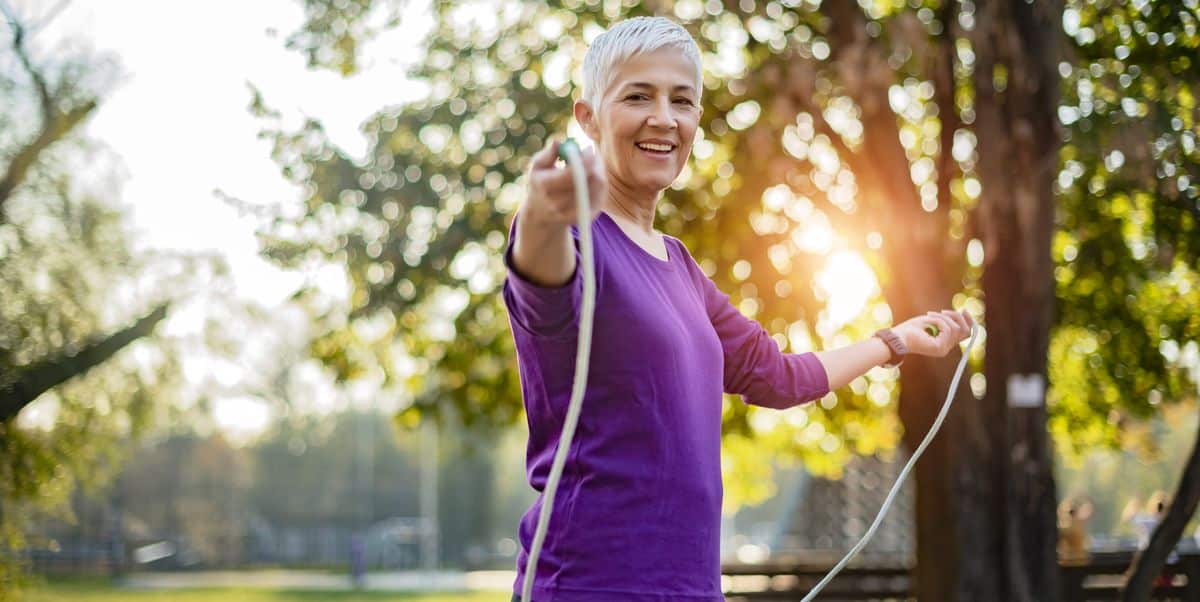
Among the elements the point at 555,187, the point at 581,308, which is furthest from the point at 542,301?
the point at 555,187

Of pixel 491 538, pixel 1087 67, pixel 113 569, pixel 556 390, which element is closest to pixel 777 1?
pixel 1087 67

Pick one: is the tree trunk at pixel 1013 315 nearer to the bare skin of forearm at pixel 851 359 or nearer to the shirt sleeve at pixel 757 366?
the bare skin of forearm at pixel 851 359

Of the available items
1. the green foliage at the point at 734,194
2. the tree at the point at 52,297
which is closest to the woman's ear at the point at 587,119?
the tree at the point at 52,297

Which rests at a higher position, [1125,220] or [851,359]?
[1125,220]

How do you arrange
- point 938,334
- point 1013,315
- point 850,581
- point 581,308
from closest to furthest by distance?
point 581,308
point 938,334
point 1013,315
point 850,581

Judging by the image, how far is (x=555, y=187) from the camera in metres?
1.51

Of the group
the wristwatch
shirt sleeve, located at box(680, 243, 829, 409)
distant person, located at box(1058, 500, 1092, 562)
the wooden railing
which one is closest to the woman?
shirt sleeve, located at box(680, 243, 829, 409)

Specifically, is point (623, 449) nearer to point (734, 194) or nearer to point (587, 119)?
point (587, 119)

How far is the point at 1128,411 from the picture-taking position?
14.0 meters

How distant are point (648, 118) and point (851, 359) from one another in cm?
67

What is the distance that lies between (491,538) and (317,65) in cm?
5335

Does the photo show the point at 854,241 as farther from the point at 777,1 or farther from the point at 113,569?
the point at 113,569

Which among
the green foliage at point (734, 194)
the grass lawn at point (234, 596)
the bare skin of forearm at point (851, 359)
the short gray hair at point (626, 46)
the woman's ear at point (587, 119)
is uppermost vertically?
the green foliage at point (734, 194)

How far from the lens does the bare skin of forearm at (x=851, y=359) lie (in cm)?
235
